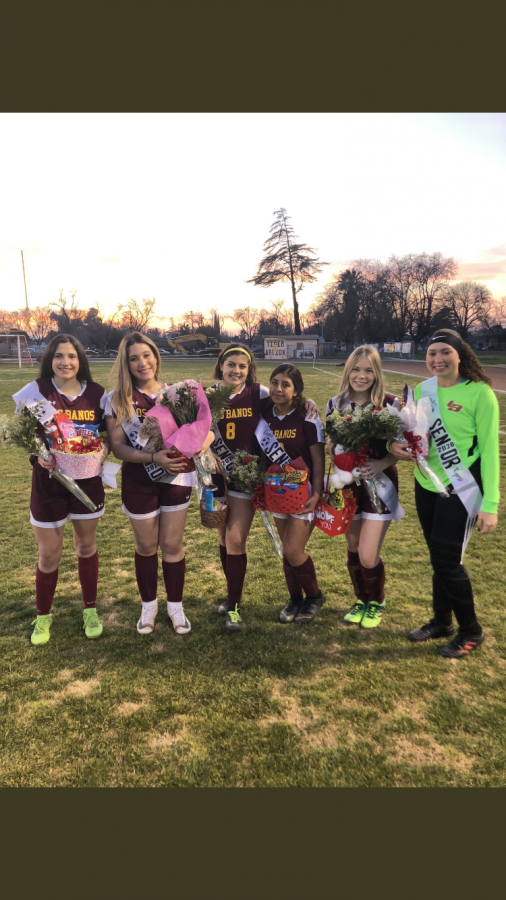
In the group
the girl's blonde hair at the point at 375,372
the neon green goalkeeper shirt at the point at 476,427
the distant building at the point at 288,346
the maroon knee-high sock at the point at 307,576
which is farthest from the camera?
the distant building at the point at 288,346

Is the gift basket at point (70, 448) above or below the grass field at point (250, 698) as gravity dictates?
above

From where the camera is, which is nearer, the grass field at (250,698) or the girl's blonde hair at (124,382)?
the grass field at (250,698)

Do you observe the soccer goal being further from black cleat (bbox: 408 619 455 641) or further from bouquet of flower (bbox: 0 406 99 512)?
black cleat (bbox: 408 619 455 641)

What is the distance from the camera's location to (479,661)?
322 cm

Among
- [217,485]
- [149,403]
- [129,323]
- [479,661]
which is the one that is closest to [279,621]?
[217,485]

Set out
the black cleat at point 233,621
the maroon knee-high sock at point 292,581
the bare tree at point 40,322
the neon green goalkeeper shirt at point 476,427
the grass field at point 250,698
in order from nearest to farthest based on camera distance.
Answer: the grass field at point 250,698, the neon green goalkeeper shirt at point 476,427, the black cleat at point 233,621, the maroon knee-high sock at point 292,581, the bare tree at point 40,322

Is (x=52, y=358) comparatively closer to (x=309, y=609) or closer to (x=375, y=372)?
(x=375, y=372)

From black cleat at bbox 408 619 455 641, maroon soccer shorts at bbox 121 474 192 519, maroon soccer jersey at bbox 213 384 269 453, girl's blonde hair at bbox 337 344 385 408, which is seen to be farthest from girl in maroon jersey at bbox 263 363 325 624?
black cleat at bbox 408 619 455 641

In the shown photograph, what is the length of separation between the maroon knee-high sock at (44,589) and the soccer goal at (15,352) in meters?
38.6

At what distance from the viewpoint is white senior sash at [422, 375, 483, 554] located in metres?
3.07

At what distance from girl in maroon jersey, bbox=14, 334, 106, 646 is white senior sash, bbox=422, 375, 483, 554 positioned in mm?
2261

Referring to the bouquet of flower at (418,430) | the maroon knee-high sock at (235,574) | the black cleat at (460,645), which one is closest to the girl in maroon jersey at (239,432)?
the maroon knee-high sock at (235,574)

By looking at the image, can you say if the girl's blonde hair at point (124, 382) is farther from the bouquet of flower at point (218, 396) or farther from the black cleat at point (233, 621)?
the black cleat at point (233, 621)

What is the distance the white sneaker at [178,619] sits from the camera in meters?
3.56
